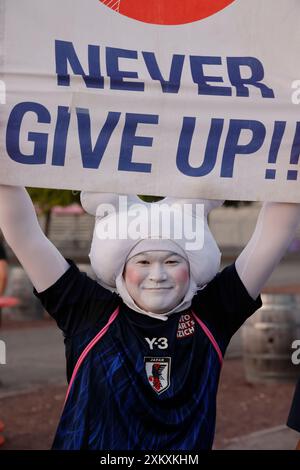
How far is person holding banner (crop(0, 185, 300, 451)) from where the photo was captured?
3678 millimetres

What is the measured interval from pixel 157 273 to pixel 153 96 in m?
0.72

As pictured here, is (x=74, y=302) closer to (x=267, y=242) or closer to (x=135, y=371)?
(x=135, y=371)

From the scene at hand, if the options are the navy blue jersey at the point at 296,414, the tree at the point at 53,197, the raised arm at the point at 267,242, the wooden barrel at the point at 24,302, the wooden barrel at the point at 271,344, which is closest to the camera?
the raised arm at the point at 267,242

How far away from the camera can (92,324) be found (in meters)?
3.79

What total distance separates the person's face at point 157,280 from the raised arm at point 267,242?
267 millimetres

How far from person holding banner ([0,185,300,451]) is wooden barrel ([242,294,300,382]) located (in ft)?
20.4

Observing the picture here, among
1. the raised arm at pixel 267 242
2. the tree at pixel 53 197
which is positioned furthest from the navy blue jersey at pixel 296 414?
the tree at pixel 53 197

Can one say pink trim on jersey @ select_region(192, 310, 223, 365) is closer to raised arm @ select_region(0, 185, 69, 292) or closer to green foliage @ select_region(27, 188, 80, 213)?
raised arm @ select_region(0, 185, 69, 292)

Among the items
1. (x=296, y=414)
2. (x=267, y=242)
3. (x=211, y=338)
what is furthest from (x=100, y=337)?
(x=296, y=414)

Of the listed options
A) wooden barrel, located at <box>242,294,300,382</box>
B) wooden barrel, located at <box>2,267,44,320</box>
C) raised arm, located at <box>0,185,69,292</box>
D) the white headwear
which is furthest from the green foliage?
raised arm, located at <box>0,185,69,292</box>

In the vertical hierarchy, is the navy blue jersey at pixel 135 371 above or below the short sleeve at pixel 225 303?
below

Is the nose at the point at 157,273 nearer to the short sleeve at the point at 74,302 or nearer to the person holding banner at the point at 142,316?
the person holding banner at the point at 142,316

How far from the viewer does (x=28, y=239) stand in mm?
3701

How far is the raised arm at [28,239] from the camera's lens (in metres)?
3.65
